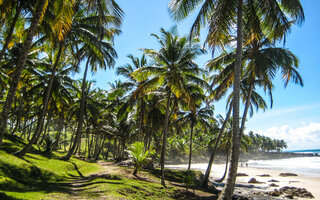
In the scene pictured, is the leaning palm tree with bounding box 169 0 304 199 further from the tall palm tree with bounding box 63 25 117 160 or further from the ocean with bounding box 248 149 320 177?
the ocean with bounding box 248 149 320 177

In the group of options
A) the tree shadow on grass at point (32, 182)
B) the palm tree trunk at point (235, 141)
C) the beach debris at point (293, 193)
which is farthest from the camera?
the beach debris at point (293, 193)

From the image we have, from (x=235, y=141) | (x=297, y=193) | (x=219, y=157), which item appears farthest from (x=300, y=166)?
(x=235, y=141)

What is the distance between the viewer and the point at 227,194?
22.8 ft

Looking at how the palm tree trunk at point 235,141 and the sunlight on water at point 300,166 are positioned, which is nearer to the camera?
the palm tree trunk at point 235,141

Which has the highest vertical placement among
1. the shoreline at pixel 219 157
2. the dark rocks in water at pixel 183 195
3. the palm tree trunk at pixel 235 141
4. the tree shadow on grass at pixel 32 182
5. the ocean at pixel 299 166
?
the palm tree trunk at pixel 235 141

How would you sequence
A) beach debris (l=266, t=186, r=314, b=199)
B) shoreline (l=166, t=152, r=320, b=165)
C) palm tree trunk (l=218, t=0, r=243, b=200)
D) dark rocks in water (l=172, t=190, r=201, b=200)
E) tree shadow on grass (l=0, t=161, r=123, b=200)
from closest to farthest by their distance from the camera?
tree shadow on grass (l=0, t=161, r=123, b=200)
palm tree trunk (l=218, t=0, r=243, b=200)
dark rocks in water (l=172, t=190, r=201, b=200)
beach debris (l=266, t=186, r=314, b=199)
shoreline (l=166, t=152, r=320, b=165)

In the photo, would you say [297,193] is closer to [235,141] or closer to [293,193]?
[293,193]

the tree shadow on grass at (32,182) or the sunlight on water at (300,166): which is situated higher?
the tree shadow on grass at (32,182)

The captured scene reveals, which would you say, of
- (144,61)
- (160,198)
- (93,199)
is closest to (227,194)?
(160,198)

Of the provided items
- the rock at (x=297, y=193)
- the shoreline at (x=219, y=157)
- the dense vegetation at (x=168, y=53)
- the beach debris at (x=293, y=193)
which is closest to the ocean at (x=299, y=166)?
the shoreline at (x=219, y=157)

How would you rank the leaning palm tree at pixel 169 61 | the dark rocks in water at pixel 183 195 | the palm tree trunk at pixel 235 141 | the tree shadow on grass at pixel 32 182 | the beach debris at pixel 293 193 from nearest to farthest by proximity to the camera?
the tree shadow on grass at pixel 32 182
the palm tree trunk at pixel 235 141
the dark rocks in water at pixel 183 195
the leaning palm tree at pixel 169 61
the beach debris at pixel 293 193

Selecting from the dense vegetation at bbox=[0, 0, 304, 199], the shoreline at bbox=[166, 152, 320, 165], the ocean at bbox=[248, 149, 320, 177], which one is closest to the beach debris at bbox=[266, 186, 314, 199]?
the dense vegetation at bbox=[0, 0, 304, 199]

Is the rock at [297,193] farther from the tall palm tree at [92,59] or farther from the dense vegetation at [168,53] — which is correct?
the tall palm tree at [92,59]

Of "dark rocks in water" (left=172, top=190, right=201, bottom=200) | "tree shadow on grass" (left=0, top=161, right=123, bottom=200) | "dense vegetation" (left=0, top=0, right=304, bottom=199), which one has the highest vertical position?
"dense vegetation" (left=0, top=0, right=304, bottom=199)
